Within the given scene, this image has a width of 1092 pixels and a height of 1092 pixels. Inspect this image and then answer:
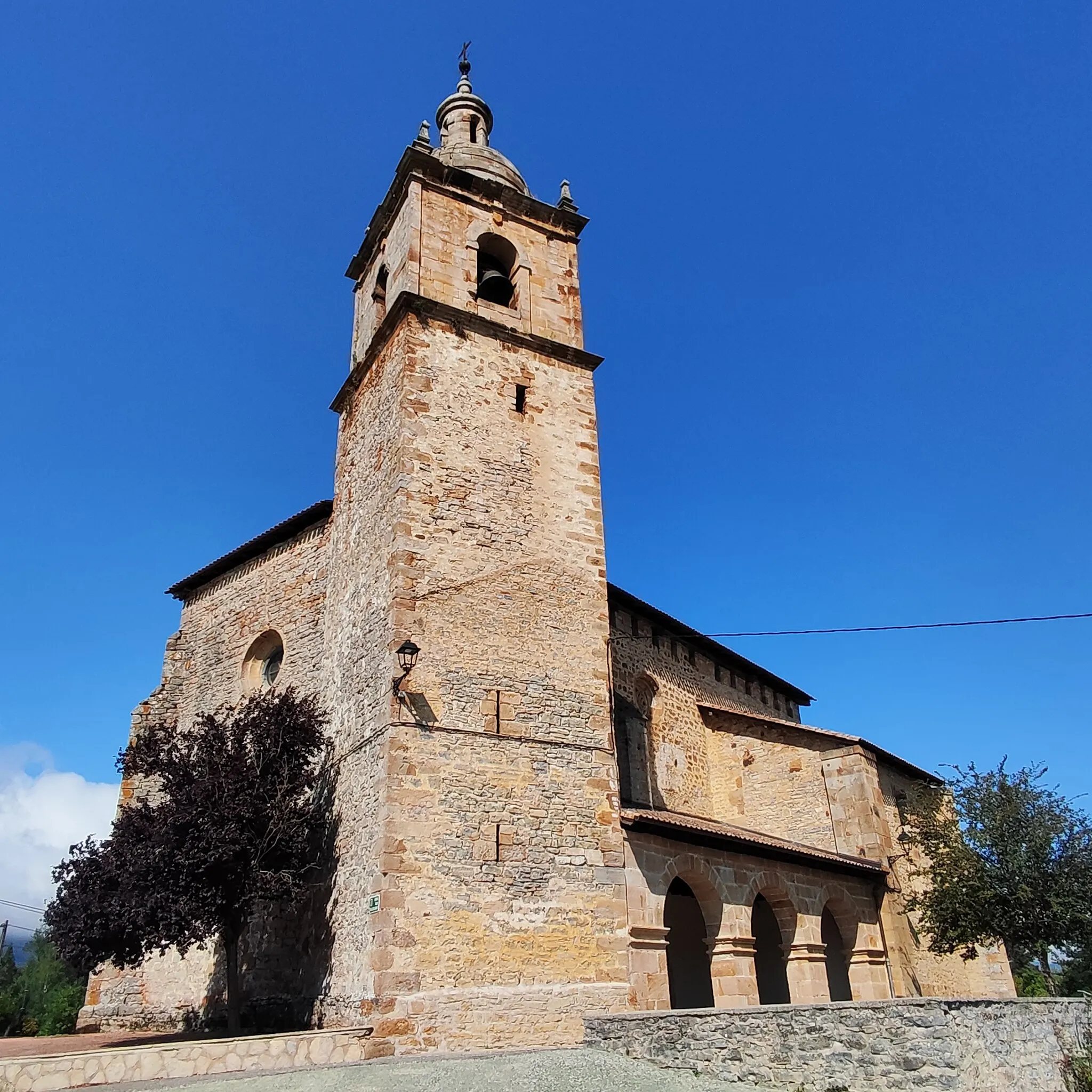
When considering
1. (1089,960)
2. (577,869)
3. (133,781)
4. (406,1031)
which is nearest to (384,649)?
(577,869)

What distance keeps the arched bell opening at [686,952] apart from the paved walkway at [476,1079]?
27.3 ft

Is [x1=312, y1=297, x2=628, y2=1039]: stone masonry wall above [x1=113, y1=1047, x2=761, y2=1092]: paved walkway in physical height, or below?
above

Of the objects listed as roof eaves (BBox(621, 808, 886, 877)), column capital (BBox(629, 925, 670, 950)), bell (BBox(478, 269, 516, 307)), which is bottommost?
column capital (BBox(629, 925, 670, 950))

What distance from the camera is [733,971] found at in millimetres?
14500

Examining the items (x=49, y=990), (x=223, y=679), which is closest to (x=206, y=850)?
(x=223, y=679)

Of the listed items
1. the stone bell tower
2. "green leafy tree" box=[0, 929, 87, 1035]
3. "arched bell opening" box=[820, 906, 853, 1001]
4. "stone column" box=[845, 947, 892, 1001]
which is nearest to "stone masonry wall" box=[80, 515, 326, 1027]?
the stone bell tower

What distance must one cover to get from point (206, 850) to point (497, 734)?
478 centimetres

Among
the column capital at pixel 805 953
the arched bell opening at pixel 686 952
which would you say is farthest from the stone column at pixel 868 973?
the arched bell opening at pixel 686 952

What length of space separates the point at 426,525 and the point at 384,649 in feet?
7.27

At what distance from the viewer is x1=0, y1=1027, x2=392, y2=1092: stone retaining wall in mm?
9227

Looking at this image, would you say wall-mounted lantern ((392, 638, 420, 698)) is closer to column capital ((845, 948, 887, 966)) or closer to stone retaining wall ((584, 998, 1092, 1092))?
stone retaining wall ((584, 998, 1092, 1092))

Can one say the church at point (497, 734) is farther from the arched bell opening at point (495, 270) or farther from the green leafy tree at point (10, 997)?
the green leafy tree at point (10, 997)

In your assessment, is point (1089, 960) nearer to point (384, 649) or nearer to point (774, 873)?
point (774, 873)

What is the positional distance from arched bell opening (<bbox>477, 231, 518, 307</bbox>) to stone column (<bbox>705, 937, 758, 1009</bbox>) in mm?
12930
